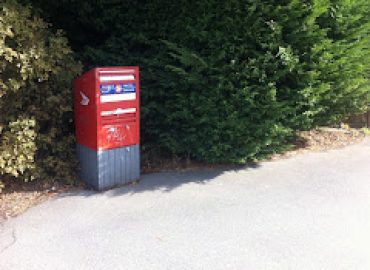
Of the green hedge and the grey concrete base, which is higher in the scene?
the green hedge

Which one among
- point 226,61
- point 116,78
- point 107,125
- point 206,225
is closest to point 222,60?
point 226,61

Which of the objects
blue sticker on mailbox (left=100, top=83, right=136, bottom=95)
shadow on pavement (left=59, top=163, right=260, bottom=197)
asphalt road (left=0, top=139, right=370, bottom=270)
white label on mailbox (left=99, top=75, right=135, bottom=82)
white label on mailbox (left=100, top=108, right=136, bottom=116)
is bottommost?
asphalt road (left=0, top=139, right=370, bottom=270)

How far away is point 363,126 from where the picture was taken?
772cm

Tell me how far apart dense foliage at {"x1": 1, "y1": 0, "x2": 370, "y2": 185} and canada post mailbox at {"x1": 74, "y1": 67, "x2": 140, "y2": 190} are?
0.44 meters

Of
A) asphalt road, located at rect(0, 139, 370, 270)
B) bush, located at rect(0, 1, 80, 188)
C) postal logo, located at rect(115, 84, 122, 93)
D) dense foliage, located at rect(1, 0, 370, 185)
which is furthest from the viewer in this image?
dense foliage, located at rect(1, 0, 370, 185)

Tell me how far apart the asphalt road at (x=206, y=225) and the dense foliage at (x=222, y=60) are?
0.63m

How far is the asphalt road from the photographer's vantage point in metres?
3.11

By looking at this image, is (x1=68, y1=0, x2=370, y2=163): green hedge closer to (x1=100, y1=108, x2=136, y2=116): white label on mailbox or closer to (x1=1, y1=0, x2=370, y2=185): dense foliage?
(x1=1, y1=0, x2=370, y2=185): dense foliage

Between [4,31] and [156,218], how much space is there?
2.54 meters

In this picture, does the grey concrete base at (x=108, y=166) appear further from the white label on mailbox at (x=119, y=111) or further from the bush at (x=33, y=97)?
the white label on mailbox at (x=119, y=111)

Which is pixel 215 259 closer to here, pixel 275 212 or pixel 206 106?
pixel 275 212

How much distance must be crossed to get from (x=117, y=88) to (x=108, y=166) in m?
0.95

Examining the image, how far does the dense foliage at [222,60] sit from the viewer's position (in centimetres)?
457

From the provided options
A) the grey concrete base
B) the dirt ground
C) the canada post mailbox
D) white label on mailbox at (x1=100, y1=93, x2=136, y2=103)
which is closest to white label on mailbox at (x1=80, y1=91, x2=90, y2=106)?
the canada post mailbox
